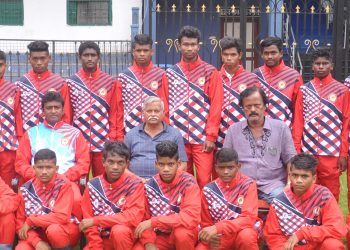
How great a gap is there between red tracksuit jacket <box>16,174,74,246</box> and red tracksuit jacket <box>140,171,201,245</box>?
2.19ft

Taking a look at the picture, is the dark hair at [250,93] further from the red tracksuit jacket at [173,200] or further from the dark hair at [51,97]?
the dark hair at [51,97]

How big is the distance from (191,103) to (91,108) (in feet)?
3.21

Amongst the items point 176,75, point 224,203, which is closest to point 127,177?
point 224,203

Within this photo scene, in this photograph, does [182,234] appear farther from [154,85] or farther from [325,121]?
[325,121]

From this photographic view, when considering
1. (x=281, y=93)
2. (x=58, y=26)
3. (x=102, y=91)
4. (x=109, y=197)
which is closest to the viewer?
(x=109, y=197)

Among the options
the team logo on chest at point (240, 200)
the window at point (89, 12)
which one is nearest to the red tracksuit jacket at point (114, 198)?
the team logo on chest at point (240, 200)

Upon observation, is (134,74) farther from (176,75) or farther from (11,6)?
(11,6)

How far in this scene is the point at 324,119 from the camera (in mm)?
6133

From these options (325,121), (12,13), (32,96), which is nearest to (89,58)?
(32,96)

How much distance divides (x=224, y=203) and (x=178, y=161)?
1.72ft

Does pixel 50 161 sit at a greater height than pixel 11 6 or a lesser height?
lesser

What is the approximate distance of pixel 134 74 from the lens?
641 cm

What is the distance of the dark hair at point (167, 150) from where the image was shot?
17.2ft

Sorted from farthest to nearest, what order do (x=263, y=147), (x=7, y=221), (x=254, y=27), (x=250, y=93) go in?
(x=254, y=27) < (x=263, y=147) < (x=250, y=93) < (x=7, y=221)
